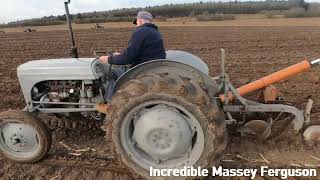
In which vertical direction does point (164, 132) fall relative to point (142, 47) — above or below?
below

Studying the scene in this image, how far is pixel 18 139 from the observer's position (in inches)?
175

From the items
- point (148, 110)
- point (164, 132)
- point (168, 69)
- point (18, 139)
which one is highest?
point (168, 69)

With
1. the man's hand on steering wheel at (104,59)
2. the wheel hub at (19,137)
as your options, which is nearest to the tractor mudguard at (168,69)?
the man's hand on steering wheel at (104,59)

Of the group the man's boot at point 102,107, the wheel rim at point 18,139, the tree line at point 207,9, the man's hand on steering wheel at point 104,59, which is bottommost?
the tree line at point 207,9

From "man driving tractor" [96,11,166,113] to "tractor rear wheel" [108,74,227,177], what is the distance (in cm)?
47

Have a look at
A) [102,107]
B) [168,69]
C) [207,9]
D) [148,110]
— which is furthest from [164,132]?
[207,9]

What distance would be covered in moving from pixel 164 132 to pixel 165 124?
0.24ft

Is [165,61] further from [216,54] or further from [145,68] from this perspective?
[216,54]

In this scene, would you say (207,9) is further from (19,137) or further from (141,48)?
(19,137)

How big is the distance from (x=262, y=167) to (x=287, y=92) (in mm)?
3247

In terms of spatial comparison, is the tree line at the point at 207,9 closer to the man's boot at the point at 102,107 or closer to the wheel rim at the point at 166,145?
the man's boot at the point at 102,107

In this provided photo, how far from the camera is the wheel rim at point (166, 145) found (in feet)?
12.2

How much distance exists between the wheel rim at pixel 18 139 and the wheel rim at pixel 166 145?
1.13 meters

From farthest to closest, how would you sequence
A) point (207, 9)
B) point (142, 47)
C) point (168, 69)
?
point (207, 9), point (142, 47), point (168, 69)
